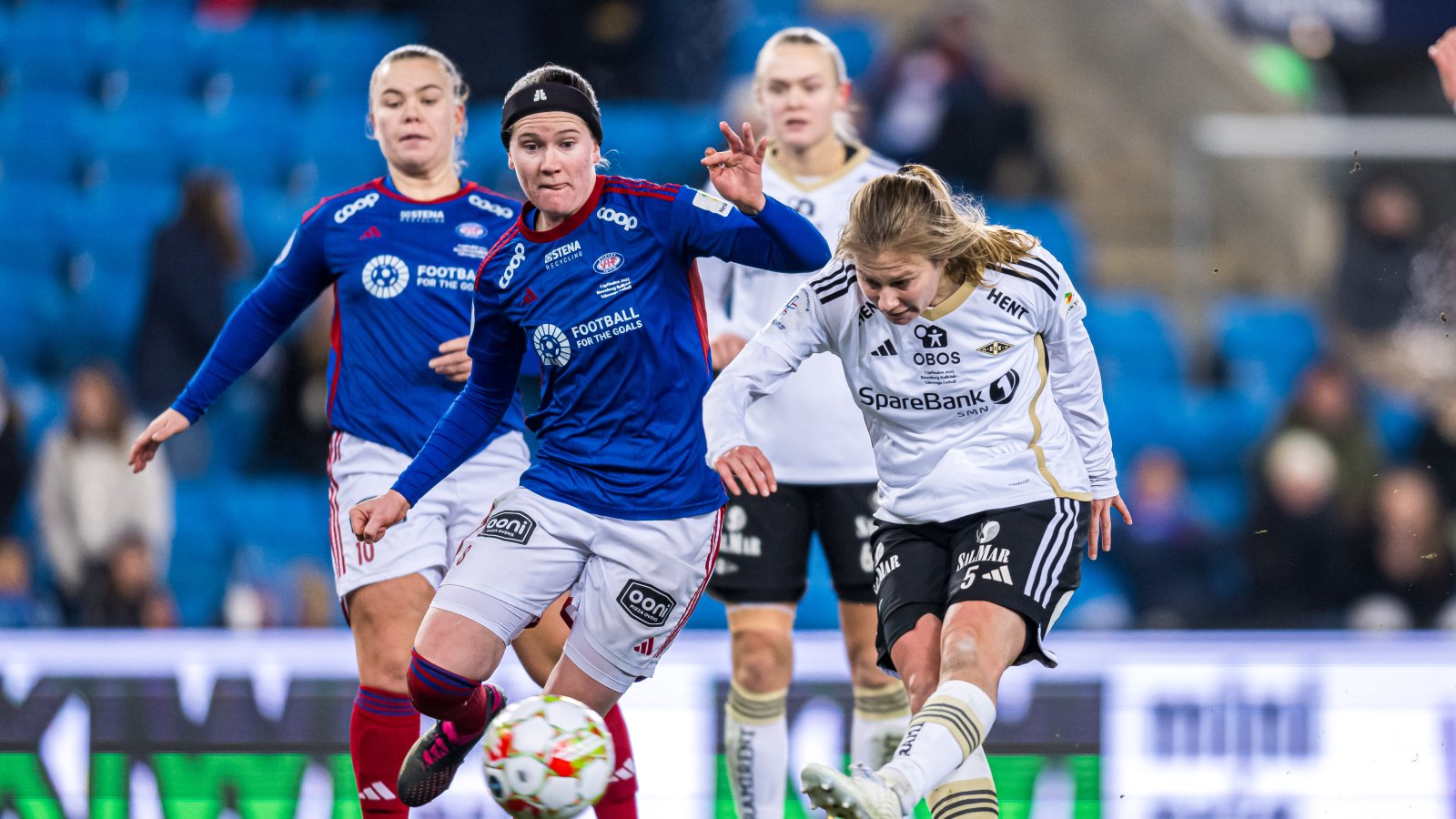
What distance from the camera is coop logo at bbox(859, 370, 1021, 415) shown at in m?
4.24

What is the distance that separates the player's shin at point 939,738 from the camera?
3.69m

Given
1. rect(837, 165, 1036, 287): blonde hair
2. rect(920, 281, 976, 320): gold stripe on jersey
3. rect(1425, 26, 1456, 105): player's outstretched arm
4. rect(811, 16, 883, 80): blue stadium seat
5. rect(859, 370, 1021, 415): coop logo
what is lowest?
rect(859, 370, 1021, 415): coop logo

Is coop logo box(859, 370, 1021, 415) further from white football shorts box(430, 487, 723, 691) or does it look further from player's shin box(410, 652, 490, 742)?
player's shin box(410, 652, 490, 742)

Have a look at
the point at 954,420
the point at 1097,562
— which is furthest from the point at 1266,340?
the point at 954,420

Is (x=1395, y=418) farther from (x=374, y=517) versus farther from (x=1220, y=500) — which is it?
(x=374, y=517)

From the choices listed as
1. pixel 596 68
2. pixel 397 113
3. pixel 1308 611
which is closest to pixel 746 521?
pixel 397 113

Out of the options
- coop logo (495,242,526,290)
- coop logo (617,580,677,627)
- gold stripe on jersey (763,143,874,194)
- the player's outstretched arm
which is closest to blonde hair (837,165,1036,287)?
coop logo (495,242,526,290)

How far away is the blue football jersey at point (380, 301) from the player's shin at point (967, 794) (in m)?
1.72

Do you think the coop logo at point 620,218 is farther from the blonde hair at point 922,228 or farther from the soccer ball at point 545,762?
the soccer ball at point 545,762

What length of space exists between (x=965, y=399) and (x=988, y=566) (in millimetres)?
424

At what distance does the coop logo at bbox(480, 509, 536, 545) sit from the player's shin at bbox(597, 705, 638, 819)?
2.28 ft

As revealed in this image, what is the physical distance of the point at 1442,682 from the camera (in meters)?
6.11

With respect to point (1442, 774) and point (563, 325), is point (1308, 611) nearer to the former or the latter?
point (1442, 774)

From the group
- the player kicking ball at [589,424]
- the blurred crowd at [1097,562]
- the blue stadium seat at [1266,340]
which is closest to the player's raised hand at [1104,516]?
the player kicking ball at [589,424]
